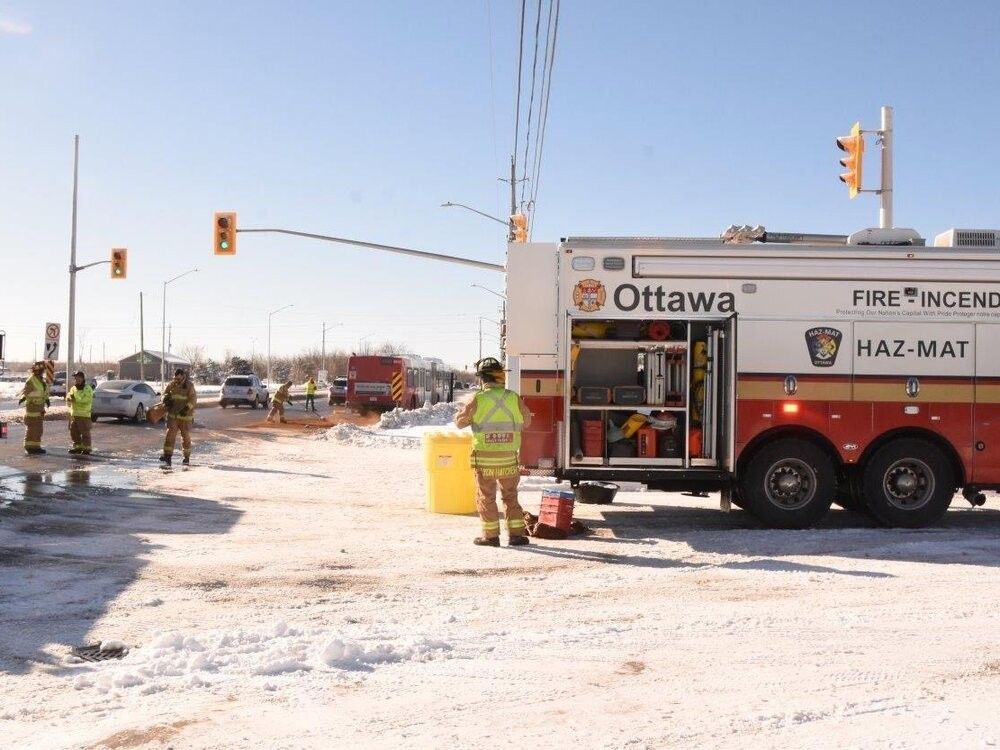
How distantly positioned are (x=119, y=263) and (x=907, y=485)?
29.2 m

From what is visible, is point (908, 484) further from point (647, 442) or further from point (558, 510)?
point (558, 510)

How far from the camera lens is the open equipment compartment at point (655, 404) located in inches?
428

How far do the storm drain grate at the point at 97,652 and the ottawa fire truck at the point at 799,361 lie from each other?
215 inches

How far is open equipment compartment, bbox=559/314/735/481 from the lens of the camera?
10.9 meters

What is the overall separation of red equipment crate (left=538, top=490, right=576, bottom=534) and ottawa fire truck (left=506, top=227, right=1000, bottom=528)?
33 cm

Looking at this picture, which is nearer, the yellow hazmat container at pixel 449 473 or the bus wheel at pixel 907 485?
the bus wheel at pixel 907 485

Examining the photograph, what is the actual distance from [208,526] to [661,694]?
7.07 meters

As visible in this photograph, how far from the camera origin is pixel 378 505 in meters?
13.0

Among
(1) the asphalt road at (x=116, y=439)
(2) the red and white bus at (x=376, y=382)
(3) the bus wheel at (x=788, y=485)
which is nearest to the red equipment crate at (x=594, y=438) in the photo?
(3) the bus wheel at (x=788, y=485)

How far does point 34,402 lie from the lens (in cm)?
1911

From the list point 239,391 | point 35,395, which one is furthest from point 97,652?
point 239,391

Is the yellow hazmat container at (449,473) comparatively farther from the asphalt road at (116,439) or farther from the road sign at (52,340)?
the road sign at (52,340)

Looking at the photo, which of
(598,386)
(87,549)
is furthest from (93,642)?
(598,386)

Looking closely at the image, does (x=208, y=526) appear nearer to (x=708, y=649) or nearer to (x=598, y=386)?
(x=598, y=386)
